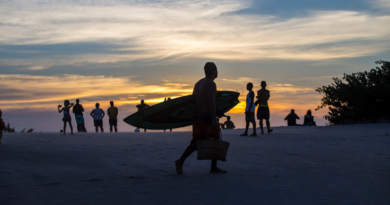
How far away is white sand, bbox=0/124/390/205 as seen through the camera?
470 centimetres

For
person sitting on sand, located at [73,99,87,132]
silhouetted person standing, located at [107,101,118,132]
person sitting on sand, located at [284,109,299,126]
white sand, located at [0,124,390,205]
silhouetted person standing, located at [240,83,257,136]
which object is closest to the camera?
white sand, located at [0,124,390,205]

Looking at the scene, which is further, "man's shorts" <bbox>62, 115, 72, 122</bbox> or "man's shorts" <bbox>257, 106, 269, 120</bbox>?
"man's shorts" <bbox>62, 115, 72, 122</bbox>

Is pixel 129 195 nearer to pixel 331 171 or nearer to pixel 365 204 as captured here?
pixel 365 204

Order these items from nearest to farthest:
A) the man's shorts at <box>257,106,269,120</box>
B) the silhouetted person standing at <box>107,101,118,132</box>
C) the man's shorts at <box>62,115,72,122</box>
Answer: the man's shorts at <box>257,106,269,120</box> → the man's shorts at <box>62,115,72,122</box> → the silhouetted person standing at <box>107,101,118,132</box>

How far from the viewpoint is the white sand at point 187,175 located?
4695mm

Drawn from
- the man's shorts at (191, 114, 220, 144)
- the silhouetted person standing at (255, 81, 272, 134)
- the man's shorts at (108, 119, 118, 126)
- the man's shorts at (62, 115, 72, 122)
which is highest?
the silhouetted person standing at (255, 81, 272, 134)

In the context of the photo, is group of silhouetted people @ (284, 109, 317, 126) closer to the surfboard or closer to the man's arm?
the surfboard

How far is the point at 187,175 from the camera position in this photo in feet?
20.5

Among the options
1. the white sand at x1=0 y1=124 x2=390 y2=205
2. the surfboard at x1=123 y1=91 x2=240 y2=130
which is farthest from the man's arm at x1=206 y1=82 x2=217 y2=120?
the surfboard at x1=123 y1=91 x2=240 y2=130

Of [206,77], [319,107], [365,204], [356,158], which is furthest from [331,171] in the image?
[319,107]

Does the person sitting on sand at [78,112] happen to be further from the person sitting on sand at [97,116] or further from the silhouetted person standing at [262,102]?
the silhouetted person standing at [262,102]

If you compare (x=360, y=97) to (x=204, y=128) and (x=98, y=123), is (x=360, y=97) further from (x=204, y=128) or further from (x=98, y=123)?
(x=204, y=128)

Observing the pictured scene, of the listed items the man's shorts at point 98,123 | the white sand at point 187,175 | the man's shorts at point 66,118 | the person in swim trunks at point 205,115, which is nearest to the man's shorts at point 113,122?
the man's shorts at point 98,123

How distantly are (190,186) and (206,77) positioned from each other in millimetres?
2031
